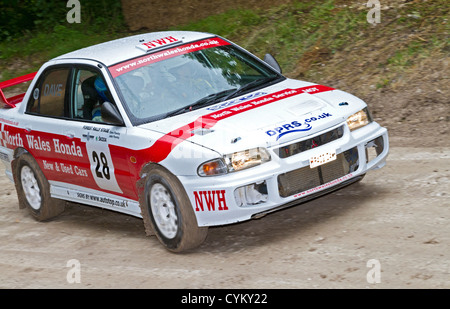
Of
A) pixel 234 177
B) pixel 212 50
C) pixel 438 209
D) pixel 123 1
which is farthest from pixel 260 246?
pixel 123 1

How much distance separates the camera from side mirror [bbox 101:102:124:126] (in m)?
6.80

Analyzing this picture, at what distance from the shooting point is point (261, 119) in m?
6.47

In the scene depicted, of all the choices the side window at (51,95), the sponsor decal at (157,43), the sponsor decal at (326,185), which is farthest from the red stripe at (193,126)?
the side window at (51,95)

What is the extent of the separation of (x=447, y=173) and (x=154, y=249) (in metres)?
3.04

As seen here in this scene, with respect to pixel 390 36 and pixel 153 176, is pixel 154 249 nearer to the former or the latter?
pixel 153 176

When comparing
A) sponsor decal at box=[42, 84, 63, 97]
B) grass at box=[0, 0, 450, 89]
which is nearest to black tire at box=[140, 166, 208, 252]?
sponsor decal at box=[42, 84, 63, 97]

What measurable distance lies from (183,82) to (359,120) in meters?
1.64

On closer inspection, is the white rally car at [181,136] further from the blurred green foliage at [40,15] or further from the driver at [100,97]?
the blurred green foliage at [40,15]

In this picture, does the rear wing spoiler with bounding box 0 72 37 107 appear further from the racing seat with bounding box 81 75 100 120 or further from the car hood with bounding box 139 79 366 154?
the car hood with bounding box 139 79 366 154

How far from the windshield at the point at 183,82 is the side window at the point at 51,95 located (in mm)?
859

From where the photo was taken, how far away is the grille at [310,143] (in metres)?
6.28

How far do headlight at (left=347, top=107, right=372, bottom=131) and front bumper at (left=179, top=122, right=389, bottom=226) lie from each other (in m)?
0.28

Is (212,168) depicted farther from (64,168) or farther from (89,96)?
(64,168)
